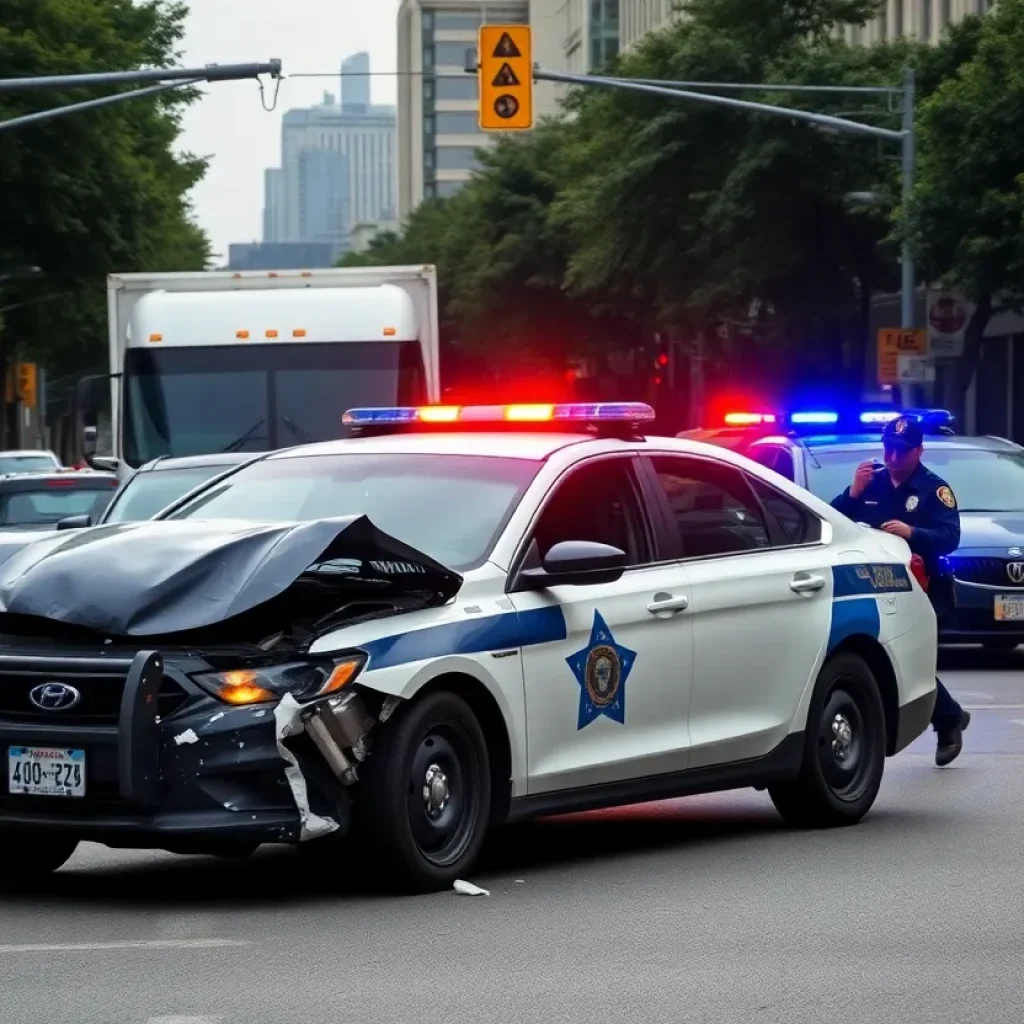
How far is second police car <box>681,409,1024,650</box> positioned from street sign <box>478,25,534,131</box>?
9.14 metres

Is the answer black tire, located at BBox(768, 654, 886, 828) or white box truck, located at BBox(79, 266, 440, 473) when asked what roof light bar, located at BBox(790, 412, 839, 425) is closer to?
white box truck, located at BBox(79, 266, 440, 473)

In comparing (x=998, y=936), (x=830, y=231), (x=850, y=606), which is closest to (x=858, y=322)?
(x=830, y=231)

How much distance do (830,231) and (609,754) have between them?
34.0 metres

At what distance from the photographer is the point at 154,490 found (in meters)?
17.6

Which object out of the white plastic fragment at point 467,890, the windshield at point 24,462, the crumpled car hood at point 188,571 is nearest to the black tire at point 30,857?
the crumpled car hood at point 188,571

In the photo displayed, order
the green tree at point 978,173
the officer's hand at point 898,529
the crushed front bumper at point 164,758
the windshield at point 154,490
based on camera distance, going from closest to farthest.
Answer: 1. the crushed front bumper at point 164,758
2. the officer's hand at point 898,529
3. the windshield at point 154,490
4. the green tree at point 978,173

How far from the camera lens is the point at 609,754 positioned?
933cm

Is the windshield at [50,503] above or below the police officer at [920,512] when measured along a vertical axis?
below

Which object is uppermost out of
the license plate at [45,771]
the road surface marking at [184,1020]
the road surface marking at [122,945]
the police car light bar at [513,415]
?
the police car light bar at [513,415]

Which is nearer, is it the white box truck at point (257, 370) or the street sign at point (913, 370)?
the white box truck at point (257, 370)

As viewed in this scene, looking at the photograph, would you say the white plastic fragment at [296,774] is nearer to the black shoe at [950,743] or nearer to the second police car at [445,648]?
the second police car at [445,648]

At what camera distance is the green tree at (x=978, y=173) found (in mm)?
34375

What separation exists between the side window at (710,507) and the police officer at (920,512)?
207 centimetres

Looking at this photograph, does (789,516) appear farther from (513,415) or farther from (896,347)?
(896,347)
